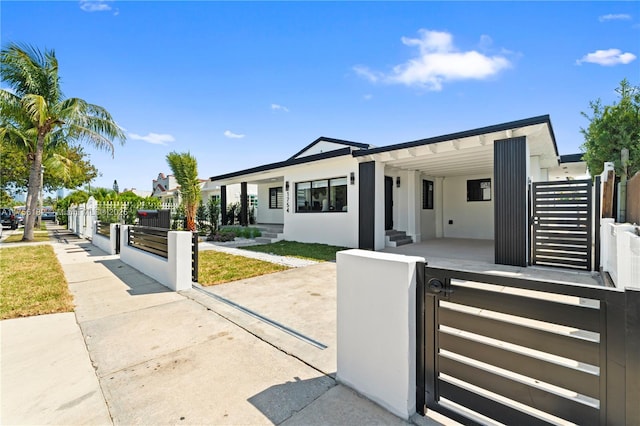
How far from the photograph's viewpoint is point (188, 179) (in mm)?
13781

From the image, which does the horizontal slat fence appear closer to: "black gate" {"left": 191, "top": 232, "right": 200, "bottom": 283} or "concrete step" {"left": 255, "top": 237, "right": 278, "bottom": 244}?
"black gate" {"left": 191, "top": 232, "right": 200, "bottom": 283}

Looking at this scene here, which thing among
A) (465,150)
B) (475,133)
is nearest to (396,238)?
(465,150)

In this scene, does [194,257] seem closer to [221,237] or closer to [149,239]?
[149,239]

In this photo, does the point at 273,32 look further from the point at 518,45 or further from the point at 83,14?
the point at 518,45

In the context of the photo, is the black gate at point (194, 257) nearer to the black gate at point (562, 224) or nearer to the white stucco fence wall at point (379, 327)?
the white stucco fence wall at point (379, 327)

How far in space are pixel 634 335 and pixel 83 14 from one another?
11720 mm

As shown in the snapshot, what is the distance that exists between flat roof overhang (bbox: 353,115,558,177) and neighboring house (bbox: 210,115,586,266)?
0.08ft

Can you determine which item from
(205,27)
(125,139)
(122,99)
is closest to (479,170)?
(205,27)

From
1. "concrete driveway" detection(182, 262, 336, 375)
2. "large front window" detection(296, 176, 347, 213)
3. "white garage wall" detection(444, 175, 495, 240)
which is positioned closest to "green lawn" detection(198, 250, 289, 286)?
"concrete driveway" detection(182, 262, 336, 375)

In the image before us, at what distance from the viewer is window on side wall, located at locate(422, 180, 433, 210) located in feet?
42.0

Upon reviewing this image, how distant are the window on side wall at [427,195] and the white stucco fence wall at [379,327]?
1130 centimetres

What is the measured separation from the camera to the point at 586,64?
29.0ft

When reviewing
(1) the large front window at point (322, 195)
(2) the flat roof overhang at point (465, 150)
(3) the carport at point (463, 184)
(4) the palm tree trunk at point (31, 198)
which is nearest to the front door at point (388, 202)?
(3) the carport at point (463, 184)

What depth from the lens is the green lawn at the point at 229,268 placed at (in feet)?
20.2
